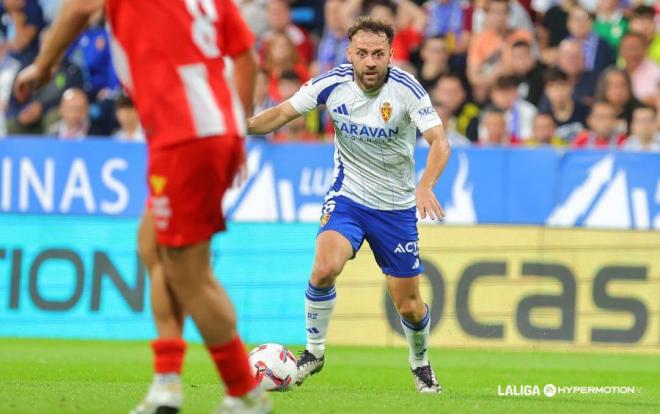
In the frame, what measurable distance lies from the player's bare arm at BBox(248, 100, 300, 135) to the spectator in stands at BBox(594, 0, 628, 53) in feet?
28.9

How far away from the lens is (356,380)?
10859 mm

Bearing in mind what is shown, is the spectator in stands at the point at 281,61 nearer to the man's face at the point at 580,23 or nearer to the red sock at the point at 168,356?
the man's face at the point at 580,23

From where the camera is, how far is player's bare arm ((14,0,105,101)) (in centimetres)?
640

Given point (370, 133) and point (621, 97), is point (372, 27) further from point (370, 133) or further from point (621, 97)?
point (621, 97)

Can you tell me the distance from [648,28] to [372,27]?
8244mm

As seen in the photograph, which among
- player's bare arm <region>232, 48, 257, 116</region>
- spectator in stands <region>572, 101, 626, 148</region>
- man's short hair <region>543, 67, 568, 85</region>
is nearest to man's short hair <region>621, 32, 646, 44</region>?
man's short hair <region>543, 67, 568, 85</region>

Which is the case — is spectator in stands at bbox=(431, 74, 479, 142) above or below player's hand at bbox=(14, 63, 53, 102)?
below

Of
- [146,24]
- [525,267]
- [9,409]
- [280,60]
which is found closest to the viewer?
[146,24]

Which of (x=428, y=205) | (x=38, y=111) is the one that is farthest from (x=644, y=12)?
(x=428, y=205)

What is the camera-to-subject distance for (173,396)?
6570mm

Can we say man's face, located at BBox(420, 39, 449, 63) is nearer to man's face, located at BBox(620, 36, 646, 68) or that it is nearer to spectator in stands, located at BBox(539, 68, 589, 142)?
spectator in stands, located at BBox(539, 68, 589, 142)

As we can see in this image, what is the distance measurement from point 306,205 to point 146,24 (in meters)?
8.55

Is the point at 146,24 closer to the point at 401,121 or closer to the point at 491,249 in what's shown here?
the point at 401,121

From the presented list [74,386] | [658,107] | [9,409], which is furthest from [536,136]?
[9,409]
